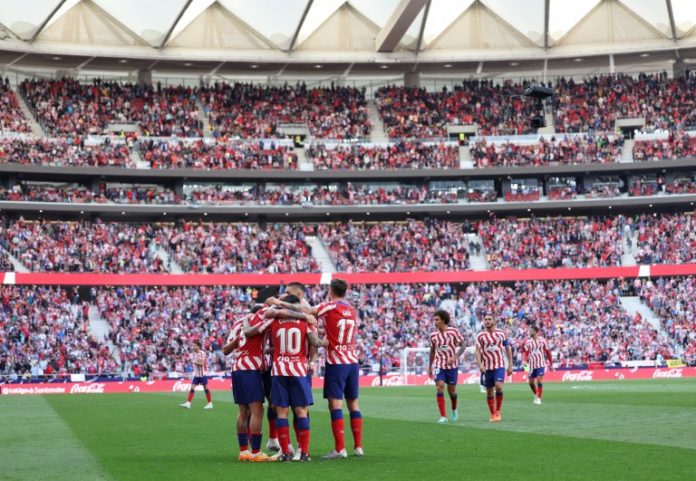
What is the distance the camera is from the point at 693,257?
67.8m

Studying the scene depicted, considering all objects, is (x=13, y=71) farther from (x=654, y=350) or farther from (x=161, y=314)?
(x=654, y=350)

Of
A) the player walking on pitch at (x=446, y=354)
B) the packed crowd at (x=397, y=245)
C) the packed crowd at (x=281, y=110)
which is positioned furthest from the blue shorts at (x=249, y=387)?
the packed crowd at (x=281, y=110)

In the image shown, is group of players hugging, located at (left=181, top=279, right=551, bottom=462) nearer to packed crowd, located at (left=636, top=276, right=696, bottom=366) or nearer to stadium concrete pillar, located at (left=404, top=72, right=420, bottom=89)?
packed crowd, located at (left=636, top=276, right=696, bottom=366)

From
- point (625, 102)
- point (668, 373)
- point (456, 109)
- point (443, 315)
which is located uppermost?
point (456, 109)

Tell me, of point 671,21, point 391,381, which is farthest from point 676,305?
point 671,21

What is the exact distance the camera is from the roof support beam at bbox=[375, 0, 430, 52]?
5925cm

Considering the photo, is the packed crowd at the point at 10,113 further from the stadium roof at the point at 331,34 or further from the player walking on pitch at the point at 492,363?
the player walking on pitch at the point at 492,363

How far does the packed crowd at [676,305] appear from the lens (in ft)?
197

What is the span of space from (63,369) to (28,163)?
61.2 ft

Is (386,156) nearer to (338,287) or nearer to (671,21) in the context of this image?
(671,21)

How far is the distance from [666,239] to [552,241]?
7.38 m

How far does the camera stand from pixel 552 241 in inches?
2788

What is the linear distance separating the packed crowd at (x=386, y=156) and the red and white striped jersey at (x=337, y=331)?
58691 mm

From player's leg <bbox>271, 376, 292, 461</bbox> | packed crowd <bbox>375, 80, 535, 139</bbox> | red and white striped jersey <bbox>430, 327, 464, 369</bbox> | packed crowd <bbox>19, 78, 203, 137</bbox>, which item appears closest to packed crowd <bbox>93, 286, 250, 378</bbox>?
packed crowd <bbox>19, 78, 203, 137</bbox>
